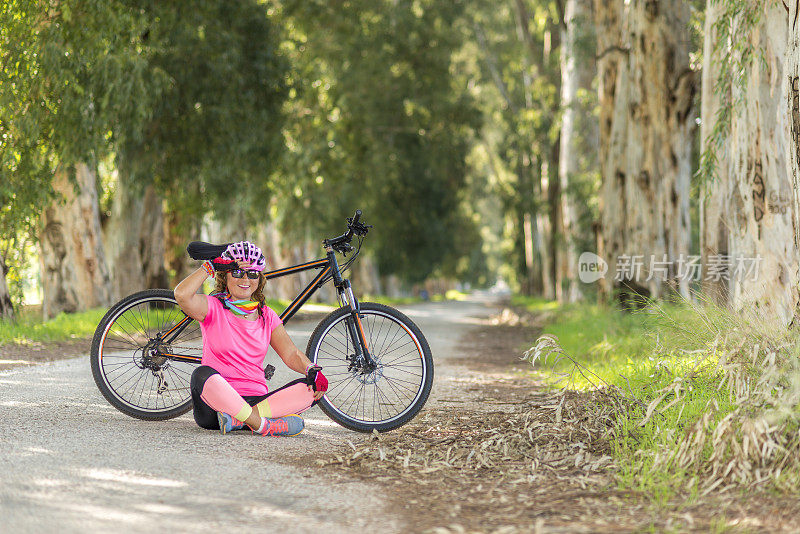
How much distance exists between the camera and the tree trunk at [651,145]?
13.2 metres

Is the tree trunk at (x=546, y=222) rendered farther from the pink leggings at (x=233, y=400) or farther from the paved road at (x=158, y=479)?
the paved road at (x=158, y=479)

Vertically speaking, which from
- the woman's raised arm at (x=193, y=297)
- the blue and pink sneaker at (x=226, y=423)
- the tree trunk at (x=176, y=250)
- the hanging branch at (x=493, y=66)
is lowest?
the blue and pink sneaker at (x=226, y=423)

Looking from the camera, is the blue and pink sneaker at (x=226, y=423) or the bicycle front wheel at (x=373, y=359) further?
the bicycle front wheel at (x=373, y=359)

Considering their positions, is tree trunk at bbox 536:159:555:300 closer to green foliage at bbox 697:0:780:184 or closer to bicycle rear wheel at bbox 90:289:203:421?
green foliage at bbox 697:0:780:184

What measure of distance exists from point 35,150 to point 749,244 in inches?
371

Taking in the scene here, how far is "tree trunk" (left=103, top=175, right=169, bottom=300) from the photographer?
58.1 feet

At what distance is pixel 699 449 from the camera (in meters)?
4.25

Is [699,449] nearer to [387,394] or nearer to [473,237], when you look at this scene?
[387,394]

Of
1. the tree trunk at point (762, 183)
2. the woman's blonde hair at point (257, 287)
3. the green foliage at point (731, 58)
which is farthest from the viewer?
the green foliage at point (731, 58)

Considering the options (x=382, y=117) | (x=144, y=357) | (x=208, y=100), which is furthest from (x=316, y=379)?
(x=382, y=117)

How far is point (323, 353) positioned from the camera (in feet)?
19.2

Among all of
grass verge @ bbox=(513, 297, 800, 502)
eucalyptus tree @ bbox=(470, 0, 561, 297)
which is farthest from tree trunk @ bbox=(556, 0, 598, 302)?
grass verge @ bbox=(513, 297, 800, 502)

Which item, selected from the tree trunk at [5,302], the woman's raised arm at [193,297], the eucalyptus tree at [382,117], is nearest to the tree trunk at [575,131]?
the eucalyptus tree at [382,117]

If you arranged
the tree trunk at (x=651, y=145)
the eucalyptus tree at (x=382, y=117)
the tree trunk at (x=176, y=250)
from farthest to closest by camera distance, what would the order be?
the eucalyptus tree at (x=382, y=117) < the tree trunk at (x=176, y=250) < the tree trunk at (x=651, y=145)
